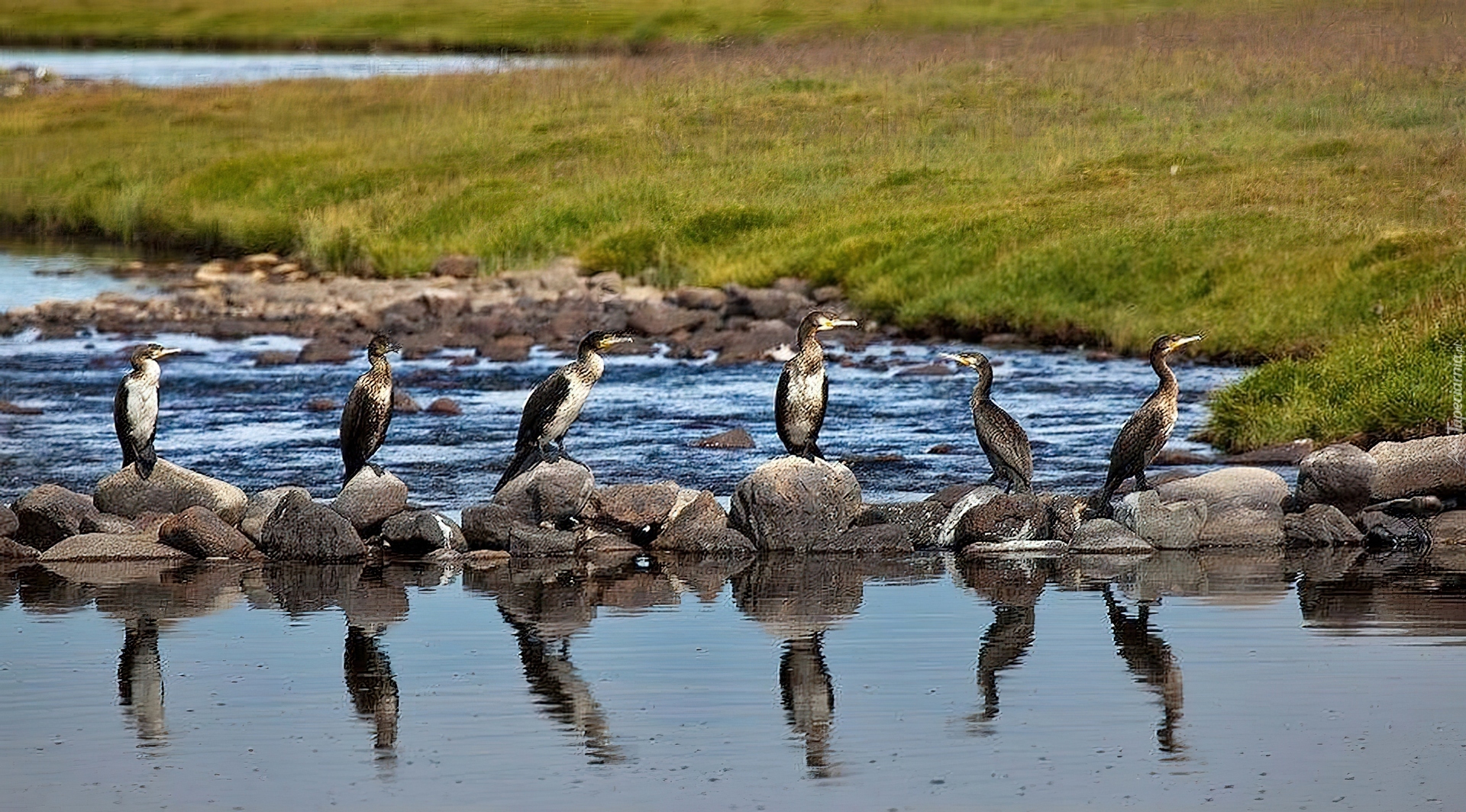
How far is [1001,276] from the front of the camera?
105 ft

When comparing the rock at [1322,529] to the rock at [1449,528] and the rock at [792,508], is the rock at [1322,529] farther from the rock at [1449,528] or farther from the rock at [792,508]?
the rock at [792,508]

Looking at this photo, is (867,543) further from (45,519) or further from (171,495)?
(45,519)

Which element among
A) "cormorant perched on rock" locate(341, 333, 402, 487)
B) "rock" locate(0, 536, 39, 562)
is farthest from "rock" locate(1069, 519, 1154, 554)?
"rock" locate(0, 536, 39, 562)

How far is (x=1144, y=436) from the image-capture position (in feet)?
56.3

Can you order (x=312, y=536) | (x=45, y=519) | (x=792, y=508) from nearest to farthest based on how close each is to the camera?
(x=312, y=536), (x=792, y=508), (x=45, y=519)

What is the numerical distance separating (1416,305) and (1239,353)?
3128mm

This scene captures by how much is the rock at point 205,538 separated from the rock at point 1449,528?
27.4ft

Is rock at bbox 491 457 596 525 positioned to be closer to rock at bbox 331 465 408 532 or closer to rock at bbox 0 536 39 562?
rock at bbox 331 465 408 532

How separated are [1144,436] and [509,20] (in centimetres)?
6890

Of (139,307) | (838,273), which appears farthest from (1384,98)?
(139,307)

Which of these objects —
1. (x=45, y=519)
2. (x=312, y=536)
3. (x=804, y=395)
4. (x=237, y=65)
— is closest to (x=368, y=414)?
(x=312, y=536)

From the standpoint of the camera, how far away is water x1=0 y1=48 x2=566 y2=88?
68938 mm

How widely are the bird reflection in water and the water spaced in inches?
1842

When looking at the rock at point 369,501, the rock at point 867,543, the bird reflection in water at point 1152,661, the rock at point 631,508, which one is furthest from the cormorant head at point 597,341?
the bird reflection in water at point 1152,661
